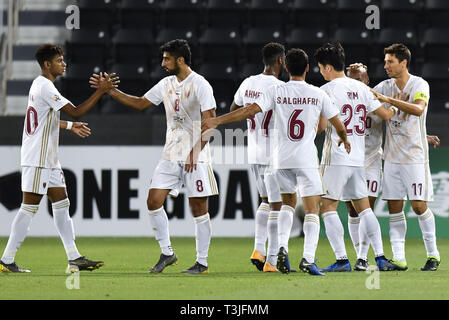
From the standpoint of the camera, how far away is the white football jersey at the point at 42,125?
26.8 feet

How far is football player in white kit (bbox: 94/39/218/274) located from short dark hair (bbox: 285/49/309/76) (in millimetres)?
726

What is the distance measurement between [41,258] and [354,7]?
328 inches

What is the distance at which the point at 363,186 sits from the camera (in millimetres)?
8266

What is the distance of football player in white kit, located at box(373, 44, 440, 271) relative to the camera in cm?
857

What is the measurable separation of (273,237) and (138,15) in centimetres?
874

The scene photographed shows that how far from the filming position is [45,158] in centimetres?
820

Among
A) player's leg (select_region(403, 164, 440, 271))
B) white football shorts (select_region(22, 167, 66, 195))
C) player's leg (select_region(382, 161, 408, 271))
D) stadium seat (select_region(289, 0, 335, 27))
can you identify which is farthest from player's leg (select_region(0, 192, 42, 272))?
stadium seat (select_region(289, 0, 335, 27))

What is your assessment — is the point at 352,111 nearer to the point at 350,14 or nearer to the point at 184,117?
the point at 184,117

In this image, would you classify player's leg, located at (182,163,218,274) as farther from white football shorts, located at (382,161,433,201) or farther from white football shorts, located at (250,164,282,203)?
white football shorts, located at (382,161,433,201)

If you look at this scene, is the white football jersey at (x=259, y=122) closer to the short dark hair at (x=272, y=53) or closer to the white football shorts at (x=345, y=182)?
the short dark hair at (x=272, y=53)

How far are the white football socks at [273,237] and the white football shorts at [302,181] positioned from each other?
2.09 feet

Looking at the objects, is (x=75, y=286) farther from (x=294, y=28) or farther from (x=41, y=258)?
(x=294, y=28)
